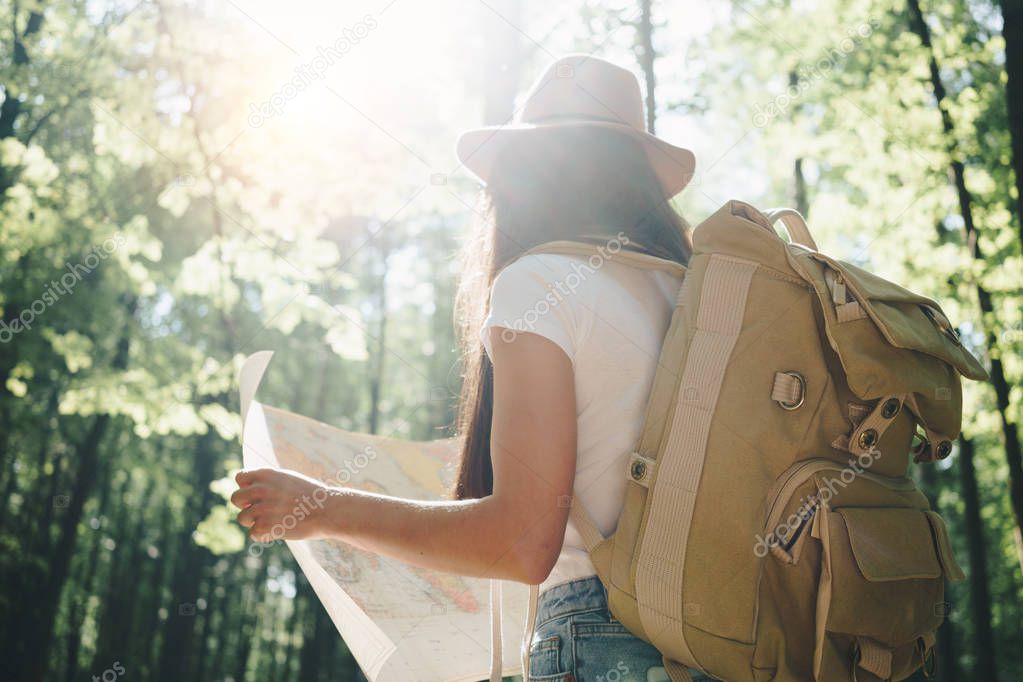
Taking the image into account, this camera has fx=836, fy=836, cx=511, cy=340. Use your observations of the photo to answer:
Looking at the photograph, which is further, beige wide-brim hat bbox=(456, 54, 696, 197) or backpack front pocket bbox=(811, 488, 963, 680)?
beige wide-brim hat bbox=(456, 54, 696, 197)

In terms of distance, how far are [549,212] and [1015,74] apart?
3084mm

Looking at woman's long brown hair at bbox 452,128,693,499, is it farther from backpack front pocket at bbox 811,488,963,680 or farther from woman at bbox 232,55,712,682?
backpack front pocket at bbox 811,488,963,680

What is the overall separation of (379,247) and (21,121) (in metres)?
10.5

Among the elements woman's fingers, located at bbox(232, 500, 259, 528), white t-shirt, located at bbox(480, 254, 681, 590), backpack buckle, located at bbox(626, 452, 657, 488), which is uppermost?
white t-shirt, located at bbox(480, 254, 681, 590)

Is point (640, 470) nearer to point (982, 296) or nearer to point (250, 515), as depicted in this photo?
point (250, 515)

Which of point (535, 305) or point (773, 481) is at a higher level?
point (535, 305)

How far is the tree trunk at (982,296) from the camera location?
694 centimetres

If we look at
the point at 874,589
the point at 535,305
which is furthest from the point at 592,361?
the point at 874,589

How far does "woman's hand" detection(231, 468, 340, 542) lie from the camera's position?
173 centimetres

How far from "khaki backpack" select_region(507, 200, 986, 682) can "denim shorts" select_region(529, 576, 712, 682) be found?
54 millimetres

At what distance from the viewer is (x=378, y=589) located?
221 cm

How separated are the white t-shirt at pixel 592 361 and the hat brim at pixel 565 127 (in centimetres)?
52

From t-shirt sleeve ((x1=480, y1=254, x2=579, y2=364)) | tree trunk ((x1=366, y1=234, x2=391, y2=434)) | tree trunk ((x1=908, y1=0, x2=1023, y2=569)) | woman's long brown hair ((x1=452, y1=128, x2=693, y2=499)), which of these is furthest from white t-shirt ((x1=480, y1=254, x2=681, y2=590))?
tree trunk ((x1=366, y1=234, x2=391, y2=434))

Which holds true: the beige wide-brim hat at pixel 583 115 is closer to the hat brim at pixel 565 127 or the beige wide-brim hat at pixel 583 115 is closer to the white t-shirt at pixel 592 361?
the hat brim at pixel 565 127
